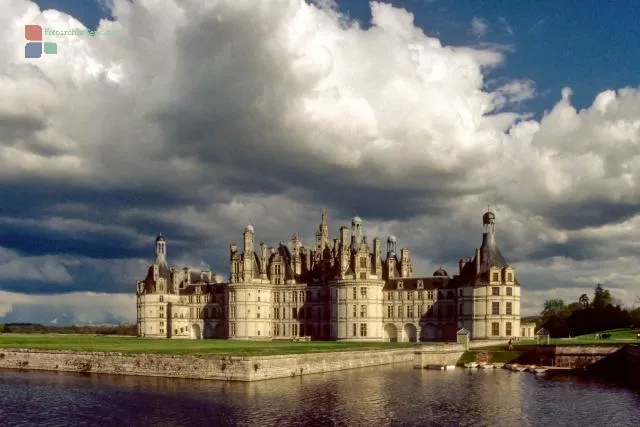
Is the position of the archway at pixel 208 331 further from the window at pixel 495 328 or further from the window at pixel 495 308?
the window at pixel 495 308

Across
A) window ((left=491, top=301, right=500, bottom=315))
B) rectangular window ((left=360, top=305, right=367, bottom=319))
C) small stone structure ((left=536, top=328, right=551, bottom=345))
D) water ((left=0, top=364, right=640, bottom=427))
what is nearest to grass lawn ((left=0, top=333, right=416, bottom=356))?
water ((left=0, top=364, right=640, bottom=427))

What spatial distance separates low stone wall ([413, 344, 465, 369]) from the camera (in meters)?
73.8

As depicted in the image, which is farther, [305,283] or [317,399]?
[305,283]

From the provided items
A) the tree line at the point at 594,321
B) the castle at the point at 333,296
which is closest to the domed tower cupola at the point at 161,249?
the castle at the point at 333,296

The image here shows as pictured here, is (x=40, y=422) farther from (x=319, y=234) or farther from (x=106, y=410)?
(x=319, y=234)

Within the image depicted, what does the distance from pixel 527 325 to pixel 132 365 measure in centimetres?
6082

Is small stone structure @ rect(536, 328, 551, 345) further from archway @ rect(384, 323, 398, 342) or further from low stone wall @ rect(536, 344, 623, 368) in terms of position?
archway @ rect(384, 323, 398, 342)

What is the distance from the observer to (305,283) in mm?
109250

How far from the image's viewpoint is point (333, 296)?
102 m

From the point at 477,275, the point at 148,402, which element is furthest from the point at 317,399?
the point at 477,275

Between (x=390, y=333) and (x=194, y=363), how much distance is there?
51428 millimetres

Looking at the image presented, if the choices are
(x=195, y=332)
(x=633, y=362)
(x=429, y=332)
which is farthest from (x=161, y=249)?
(x=633, y=362)

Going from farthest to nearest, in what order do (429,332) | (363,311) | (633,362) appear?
(429,332) < (363,311) < (633,362)

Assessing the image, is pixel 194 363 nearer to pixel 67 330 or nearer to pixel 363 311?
pixel 363 311
